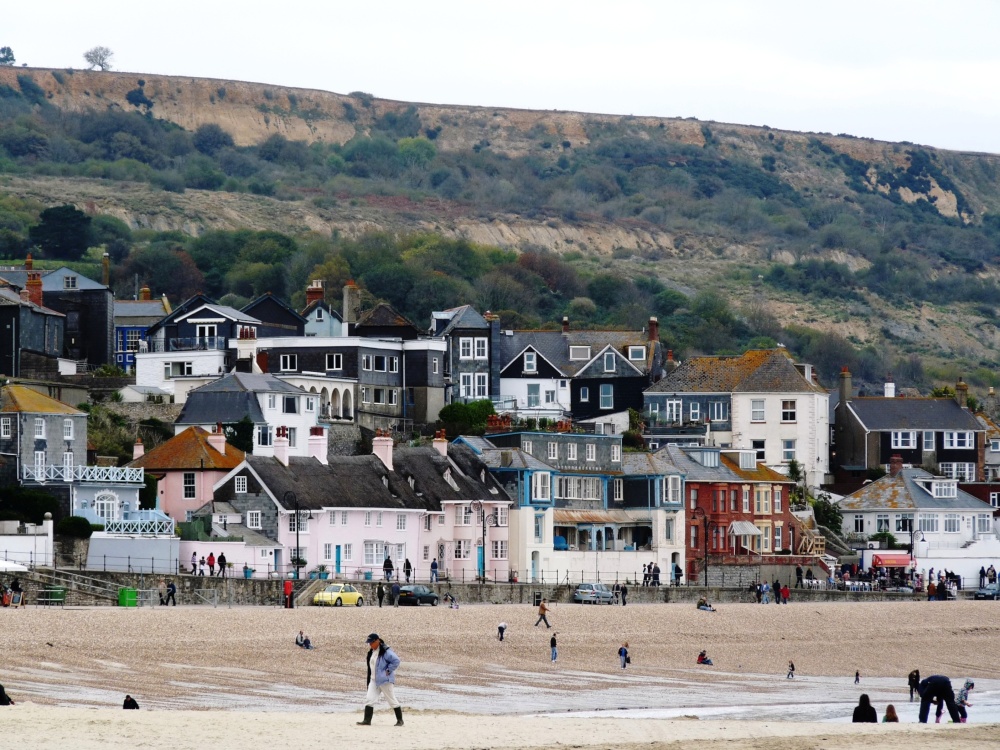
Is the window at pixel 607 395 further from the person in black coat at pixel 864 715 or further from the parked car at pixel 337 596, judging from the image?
the person in black coat at pixel 864 715

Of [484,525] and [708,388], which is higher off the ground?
[708,388]

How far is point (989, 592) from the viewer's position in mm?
81812

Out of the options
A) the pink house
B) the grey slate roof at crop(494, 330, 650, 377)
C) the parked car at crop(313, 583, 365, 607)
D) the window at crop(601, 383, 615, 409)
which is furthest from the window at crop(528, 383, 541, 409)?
the parked car at crop(313, 583, 365, 607)

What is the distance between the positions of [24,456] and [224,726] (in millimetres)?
33617

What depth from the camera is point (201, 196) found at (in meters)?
188

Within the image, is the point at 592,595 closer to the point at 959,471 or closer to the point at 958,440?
the point at 959,471

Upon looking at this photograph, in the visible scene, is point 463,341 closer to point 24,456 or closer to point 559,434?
point 559,434

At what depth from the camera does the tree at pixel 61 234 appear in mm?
133000

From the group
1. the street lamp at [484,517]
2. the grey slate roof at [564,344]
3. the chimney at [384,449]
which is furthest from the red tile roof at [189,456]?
the grey slate roof at [564,344]

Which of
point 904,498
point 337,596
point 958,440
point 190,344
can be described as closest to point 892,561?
point 904,498

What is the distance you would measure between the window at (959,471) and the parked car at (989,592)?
9997 mm

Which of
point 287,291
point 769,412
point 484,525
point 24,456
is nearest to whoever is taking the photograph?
point 24,456

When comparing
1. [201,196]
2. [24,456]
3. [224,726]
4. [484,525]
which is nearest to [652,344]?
[484,525]

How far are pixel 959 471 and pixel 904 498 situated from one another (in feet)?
23.3
